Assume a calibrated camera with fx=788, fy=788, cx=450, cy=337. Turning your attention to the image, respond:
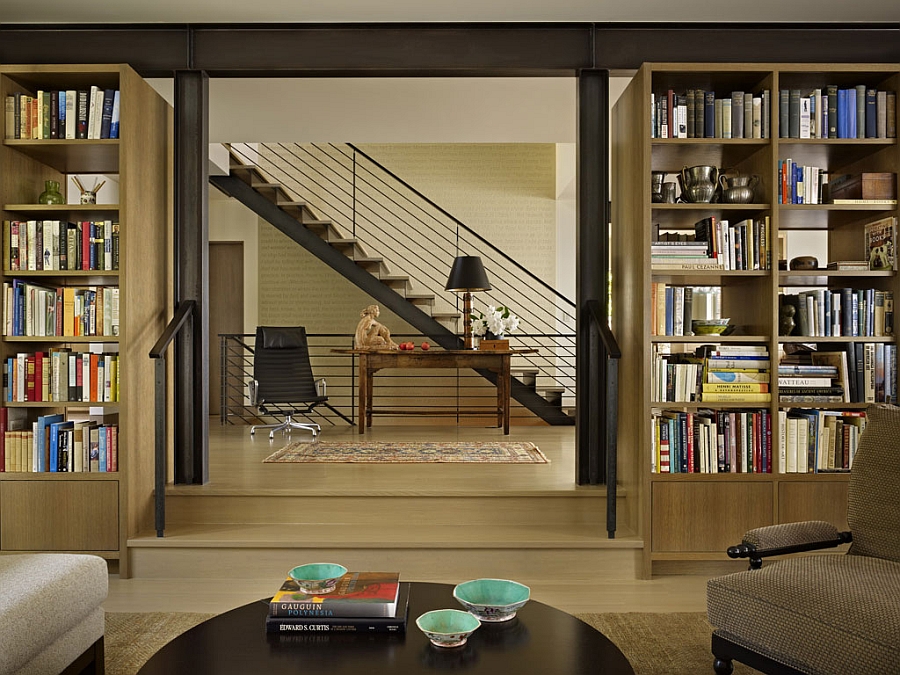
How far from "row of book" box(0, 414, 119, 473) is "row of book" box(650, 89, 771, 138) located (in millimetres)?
3134

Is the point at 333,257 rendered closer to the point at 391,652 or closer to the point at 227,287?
the point at 227,287

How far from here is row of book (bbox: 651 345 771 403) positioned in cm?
387

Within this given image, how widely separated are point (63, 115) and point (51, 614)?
2.73 m

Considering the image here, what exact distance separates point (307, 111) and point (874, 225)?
414 centimetres

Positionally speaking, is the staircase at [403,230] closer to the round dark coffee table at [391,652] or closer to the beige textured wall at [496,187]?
the beige textured wall at [496,187]

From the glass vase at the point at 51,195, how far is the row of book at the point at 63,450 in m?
1.13

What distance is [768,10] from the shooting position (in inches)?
161

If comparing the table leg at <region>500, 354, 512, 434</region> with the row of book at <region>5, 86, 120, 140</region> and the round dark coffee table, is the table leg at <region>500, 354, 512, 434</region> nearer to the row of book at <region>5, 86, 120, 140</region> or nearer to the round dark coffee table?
the row of book at <region>5, 86, 120, 140</region>

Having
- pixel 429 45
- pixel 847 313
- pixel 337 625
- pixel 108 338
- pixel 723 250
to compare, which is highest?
pixel 429 45

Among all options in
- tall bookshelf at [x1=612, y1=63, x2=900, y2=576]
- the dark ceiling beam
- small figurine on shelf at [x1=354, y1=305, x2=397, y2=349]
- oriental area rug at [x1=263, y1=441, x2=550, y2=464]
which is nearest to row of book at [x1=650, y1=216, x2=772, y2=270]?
tall bookshelf at [x1=612, y1=63, x2=900, y2=576]

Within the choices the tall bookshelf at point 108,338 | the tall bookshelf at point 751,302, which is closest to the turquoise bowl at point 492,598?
the tall bookshelf at point 751,302

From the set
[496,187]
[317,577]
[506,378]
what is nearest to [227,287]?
[496,187]

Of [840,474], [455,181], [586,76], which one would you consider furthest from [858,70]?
[455,181]

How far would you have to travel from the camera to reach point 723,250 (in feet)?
12.8
